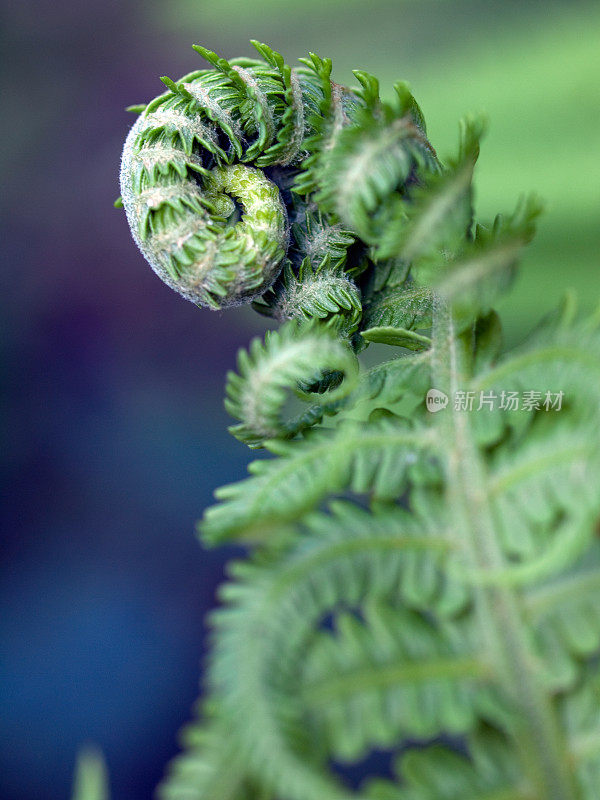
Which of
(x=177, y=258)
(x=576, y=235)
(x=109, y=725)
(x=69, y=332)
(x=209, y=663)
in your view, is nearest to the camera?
(x=209, y=663)

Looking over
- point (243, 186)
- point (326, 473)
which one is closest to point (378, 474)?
point (326, 473)

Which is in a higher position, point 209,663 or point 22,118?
point 22,118

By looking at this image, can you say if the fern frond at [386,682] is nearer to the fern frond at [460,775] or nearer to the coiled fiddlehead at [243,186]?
the fern frond at [460,775]

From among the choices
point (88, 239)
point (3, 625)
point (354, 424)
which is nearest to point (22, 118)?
point (88, 239)

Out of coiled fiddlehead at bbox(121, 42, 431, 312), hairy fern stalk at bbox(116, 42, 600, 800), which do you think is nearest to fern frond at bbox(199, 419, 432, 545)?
hairy fern stalk at bbox(116, 42, 600, 800)

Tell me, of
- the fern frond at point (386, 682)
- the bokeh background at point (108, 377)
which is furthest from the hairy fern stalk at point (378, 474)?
the bokeh background at point (108, 377)

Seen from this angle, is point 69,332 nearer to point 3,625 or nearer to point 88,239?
point 88,239
